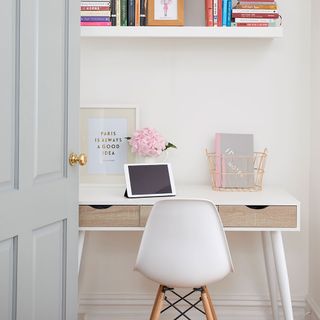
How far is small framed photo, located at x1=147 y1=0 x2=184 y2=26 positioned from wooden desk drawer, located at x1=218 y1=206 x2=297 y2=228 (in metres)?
1.02

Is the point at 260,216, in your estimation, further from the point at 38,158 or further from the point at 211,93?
the point at 38,158

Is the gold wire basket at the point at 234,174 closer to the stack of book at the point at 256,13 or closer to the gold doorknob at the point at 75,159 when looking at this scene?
the stack of book at the point at 256,13

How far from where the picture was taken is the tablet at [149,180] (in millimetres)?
2619

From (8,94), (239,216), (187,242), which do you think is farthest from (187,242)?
(8,94)

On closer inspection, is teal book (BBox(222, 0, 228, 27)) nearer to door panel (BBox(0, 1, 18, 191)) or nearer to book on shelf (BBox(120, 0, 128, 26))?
book on shelf (BBox(120, 0, 128, 26))

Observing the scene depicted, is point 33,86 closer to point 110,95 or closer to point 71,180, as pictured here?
point 71,180

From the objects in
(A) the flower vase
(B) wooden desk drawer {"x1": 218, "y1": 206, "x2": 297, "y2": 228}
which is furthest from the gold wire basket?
(B) wooden desk drawer {"x1": 218, "y1": 206, "x2": 297, "y2": 228}

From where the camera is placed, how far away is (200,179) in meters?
3.06

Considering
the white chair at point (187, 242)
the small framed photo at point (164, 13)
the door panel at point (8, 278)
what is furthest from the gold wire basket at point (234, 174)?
the door panel at point (8, 278)

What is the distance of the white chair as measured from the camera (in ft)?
7.41

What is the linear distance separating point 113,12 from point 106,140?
2.23 feet

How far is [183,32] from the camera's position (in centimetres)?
281

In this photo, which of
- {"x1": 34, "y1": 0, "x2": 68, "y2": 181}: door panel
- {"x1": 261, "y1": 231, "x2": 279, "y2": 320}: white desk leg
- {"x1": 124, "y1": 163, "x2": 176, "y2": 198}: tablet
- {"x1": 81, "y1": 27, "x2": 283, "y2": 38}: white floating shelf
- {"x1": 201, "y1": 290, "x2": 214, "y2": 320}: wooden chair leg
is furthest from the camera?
{"x1": 261, "y1": 231, "x2": 279, "y2": 320}: white desk leg

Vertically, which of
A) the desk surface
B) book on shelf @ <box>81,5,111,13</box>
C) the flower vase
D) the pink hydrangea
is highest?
book on shelf @ <box>81,5,111,13</box>
